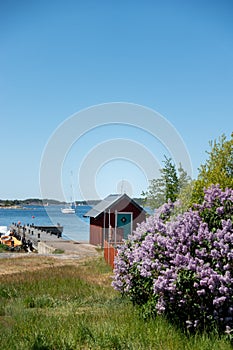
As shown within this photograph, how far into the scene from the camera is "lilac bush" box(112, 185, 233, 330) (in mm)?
6164

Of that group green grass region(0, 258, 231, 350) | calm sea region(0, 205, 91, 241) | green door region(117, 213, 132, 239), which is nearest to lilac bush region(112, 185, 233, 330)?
green grass region(0, 258, 231, 350)

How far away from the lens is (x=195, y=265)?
6.24 meters

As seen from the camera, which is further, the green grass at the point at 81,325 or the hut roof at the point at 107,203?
the hut roof at the point at 107,203

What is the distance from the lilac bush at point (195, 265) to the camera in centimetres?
616

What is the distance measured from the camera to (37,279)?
41.9ft

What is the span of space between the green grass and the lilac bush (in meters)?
0.28

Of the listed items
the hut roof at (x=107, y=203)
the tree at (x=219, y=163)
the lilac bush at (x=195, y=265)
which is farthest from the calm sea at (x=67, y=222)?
the lilac bush at (x=195, y=265)

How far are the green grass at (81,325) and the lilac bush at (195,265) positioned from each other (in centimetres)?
28

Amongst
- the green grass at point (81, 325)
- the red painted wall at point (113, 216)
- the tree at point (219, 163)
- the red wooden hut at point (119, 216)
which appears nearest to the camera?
the green grass at point (81, 325)

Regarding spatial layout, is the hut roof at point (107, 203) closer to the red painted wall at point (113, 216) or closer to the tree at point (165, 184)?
the red painted wall at point (113, 216)

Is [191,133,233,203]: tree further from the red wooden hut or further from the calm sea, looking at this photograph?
the calm sea

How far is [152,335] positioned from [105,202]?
27.2 m

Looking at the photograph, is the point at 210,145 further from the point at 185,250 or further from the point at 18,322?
the point at 18,322

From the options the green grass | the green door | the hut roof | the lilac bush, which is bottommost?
the green grass
